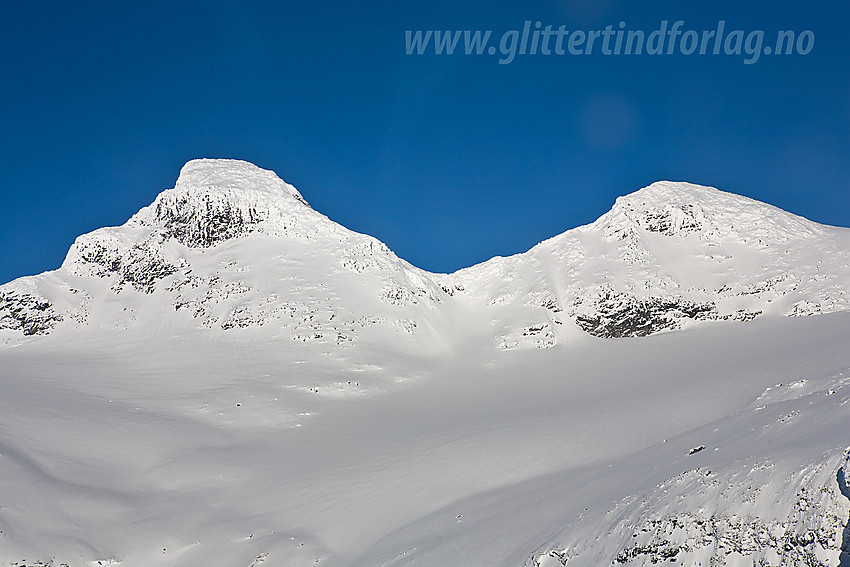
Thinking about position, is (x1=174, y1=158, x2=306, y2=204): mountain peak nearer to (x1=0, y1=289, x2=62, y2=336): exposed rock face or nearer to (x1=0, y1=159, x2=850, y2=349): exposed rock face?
(x1=0, y1=159, x2=850, y2=349): exposed rock face

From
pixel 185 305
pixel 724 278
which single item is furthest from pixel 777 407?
pixel 185 305

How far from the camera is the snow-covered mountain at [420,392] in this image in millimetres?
17078

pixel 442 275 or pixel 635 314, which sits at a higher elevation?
pixel 442 275

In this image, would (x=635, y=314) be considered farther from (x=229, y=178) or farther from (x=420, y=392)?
(x=229, y=178)

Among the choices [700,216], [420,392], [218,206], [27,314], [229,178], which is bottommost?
[420,392]

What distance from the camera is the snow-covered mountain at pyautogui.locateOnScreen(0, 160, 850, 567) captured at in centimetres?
1708

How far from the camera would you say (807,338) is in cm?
3588

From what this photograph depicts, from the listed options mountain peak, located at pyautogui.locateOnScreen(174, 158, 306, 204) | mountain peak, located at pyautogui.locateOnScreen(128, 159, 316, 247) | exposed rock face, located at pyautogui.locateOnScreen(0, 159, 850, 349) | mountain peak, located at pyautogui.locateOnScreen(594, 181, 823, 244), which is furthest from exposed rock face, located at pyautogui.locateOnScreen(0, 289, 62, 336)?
mountain peak, located at pyautogui.locateOnScreen(594, 181, 823, 244)

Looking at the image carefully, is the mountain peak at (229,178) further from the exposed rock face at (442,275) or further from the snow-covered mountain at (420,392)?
the snow-covered mountain at (420,392)

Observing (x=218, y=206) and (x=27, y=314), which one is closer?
(x=27, y=314)

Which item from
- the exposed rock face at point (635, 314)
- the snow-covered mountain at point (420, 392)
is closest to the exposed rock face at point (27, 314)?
the snow-covered mountain at point (420, 392)

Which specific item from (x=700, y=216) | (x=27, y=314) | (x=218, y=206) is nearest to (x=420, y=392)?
(x=218, y=206)

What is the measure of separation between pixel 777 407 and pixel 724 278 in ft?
109

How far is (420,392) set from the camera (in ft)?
131
